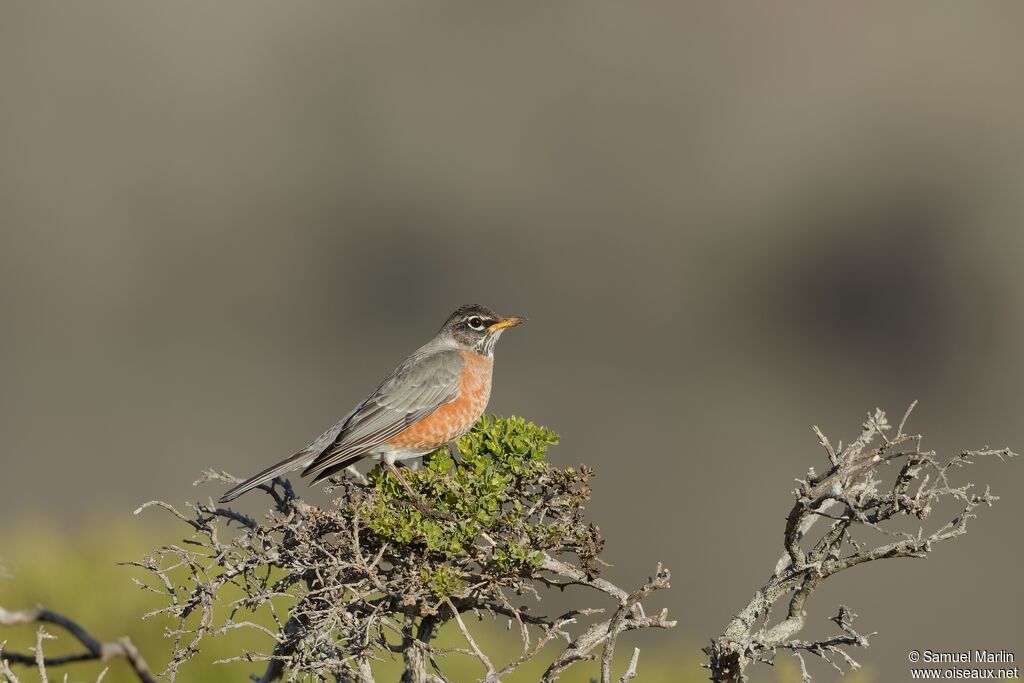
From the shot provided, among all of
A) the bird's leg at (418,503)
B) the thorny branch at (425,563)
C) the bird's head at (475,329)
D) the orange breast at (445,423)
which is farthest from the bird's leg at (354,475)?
the bird's head at (475,329)

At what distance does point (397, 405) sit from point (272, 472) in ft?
3.48

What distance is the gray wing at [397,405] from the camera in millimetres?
Result: 5754

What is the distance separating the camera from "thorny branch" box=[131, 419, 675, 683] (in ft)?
11.5

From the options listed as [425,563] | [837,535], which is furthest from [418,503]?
[837,535]

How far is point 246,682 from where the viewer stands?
257 inches

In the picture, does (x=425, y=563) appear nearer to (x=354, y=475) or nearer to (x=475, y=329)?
(x=354, y=475)

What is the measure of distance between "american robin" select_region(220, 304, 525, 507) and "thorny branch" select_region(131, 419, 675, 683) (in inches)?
60.2

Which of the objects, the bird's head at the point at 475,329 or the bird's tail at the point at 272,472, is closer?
the bird's tail at the point at 272,472

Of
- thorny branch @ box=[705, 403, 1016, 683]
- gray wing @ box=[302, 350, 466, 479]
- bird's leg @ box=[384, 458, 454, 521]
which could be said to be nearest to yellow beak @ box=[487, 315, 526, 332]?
gray wing @ box=[302, 350, 466, 479]

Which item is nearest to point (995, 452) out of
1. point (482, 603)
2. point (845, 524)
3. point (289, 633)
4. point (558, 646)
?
point (845, 524)

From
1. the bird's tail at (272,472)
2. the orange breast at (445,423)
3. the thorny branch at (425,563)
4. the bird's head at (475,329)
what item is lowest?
the thorny branch at (425,563)

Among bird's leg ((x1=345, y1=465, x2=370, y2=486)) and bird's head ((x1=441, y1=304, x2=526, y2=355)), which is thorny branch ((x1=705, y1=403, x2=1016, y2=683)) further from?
bird's head ((x1=441, y1=304, x2=526, y2=355))

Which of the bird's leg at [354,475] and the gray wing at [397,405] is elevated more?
the gray wing at [397,405]

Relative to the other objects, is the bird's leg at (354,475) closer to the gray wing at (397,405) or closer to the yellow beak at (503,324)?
the gray wing at (397,405)
